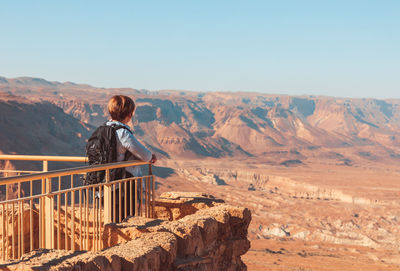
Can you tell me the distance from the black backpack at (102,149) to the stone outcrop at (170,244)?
0.59 meters

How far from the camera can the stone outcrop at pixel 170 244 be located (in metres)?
2.78

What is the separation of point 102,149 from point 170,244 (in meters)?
1.40

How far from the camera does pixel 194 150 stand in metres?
88.9

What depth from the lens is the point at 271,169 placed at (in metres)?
81.2

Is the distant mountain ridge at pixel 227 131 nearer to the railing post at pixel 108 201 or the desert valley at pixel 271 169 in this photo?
the desert valley at pixel 271 169

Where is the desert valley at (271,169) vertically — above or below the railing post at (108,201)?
below

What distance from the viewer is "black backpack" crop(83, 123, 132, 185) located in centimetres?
446

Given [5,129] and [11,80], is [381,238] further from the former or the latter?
[11,80]

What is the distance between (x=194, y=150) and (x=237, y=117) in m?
35.2

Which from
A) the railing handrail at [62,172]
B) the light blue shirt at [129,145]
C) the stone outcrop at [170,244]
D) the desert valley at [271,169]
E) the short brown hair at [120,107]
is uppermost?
the short brown hair at [120,107]

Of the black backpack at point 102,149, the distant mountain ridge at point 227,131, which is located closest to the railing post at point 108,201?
the black backpack at point 102,149

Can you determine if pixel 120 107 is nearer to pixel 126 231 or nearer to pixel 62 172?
pixel 62 172

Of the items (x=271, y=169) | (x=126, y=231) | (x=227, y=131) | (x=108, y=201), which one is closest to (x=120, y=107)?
(x=108, y=201)

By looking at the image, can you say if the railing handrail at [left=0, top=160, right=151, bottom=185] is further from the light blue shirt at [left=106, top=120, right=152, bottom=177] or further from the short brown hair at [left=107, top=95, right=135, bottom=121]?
the short brown hair at [left=107, top=95, right=135, bottom=121]
